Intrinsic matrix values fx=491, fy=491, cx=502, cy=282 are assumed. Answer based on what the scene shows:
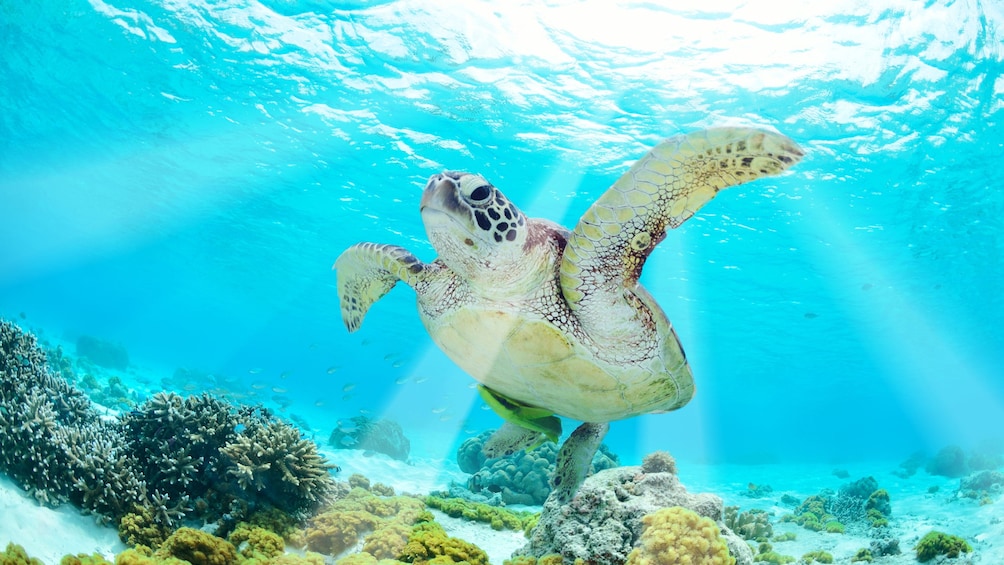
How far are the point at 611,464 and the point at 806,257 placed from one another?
15.2m

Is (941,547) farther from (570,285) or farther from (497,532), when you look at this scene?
(570,285)

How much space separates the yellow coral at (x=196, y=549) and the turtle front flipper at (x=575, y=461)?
2390 millimetres

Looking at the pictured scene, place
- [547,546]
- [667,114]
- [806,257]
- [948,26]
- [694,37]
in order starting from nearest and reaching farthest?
[547,546] < [948,26] < [694,37] < [667,114] < [806,257]

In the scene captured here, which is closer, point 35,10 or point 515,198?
point 35,10

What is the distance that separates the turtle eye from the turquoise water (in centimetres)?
954

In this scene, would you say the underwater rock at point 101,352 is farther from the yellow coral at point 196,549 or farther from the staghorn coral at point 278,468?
the yellow coral at point 196,549

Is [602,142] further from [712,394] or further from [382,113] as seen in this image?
[712,394]

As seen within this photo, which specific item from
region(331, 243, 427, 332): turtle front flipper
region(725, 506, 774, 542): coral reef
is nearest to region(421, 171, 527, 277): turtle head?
region(331, 243, 427, 332): turtle front flipper

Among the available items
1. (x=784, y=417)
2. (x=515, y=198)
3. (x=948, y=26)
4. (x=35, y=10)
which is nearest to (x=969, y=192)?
(x=948, y=26)

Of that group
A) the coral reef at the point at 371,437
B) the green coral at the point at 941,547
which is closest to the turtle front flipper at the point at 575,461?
the green coral at the point at 941,547

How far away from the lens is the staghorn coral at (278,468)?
3895 millimetres

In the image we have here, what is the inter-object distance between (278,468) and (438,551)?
1.56 meters

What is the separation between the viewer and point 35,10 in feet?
45.5

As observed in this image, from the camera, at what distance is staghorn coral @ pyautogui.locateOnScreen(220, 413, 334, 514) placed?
389 cm
